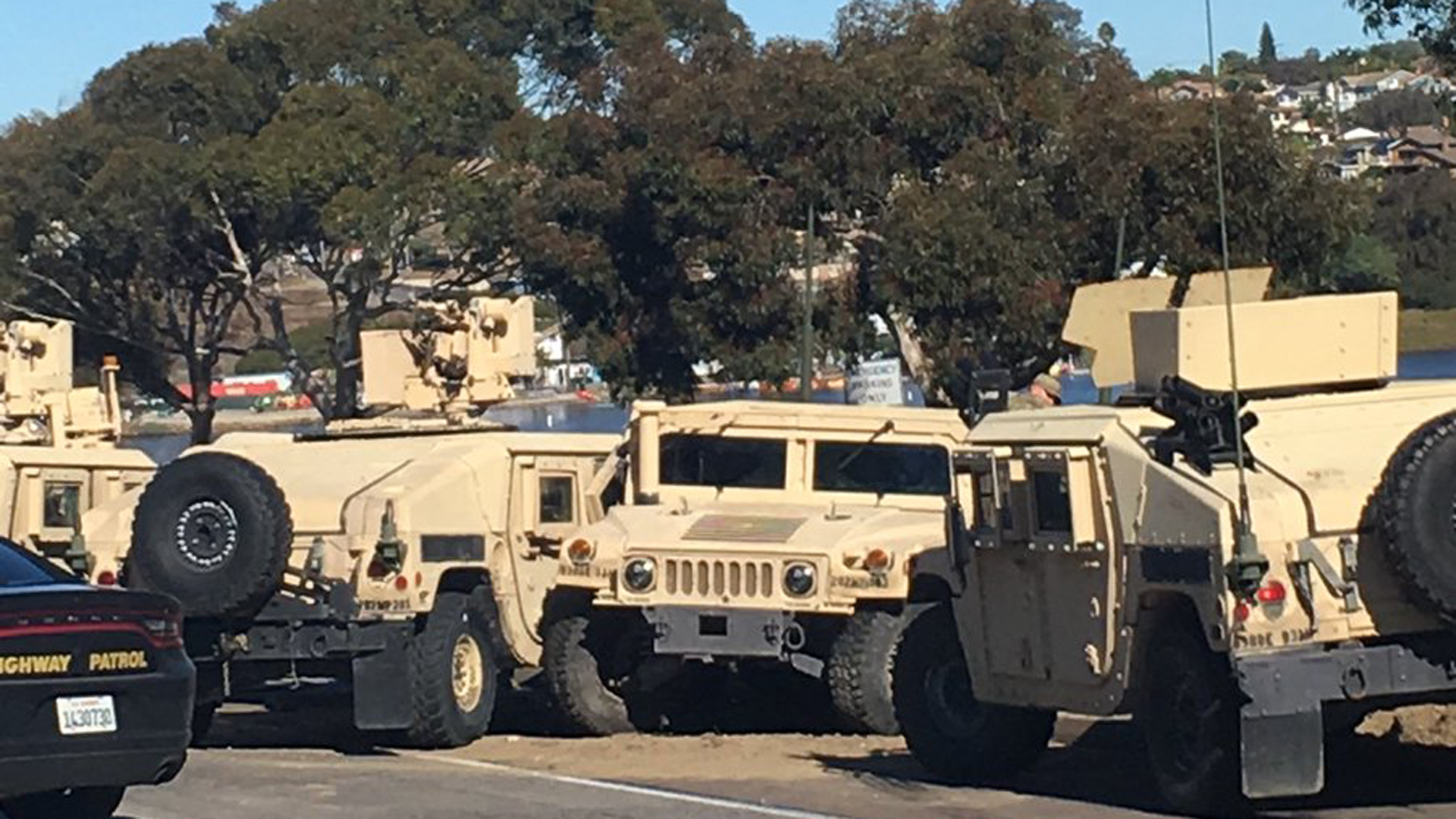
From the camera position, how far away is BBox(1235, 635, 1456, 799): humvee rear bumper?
37.9ft

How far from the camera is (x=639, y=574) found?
1659 cm

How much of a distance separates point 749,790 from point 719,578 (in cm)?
230

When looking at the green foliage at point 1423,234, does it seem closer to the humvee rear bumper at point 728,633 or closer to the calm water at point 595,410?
the calm water at point 595,410

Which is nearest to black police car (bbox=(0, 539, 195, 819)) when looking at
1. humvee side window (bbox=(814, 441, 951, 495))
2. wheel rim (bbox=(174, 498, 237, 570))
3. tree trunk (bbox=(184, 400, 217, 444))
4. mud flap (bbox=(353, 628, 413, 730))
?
wheel rim (bbox=(174, 498, 237, 570))

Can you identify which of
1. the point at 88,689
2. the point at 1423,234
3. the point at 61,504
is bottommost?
the point at 88,689

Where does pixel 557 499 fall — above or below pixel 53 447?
below

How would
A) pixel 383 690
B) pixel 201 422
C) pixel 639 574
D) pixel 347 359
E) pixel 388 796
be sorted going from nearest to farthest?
pixel 388 796, pixel 639 574, pixel 383 690, pixel 347 359, pixel 201 422

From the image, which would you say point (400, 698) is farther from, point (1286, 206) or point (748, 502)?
point (1286, 206)

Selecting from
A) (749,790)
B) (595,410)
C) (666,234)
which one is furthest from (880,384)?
(595,410)

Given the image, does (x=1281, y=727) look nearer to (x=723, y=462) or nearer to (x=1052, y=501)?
(x=1052, y=501)

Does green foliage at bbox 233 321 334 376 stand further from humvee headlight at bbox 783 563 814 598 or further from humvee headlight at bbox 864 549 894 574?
humvee headlight at bbox 864 549 894 574

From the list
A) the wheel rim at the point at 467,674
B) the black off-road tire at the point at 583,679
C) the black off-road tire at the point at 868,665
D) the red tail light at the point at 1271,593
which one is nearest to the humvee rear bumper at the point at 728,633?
the black off-road tire at the point at 868,665

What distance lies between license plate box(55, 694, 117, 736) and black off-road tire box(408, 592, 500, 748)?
17.0 ft

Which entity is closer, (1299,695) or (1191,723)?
(1299,695)
